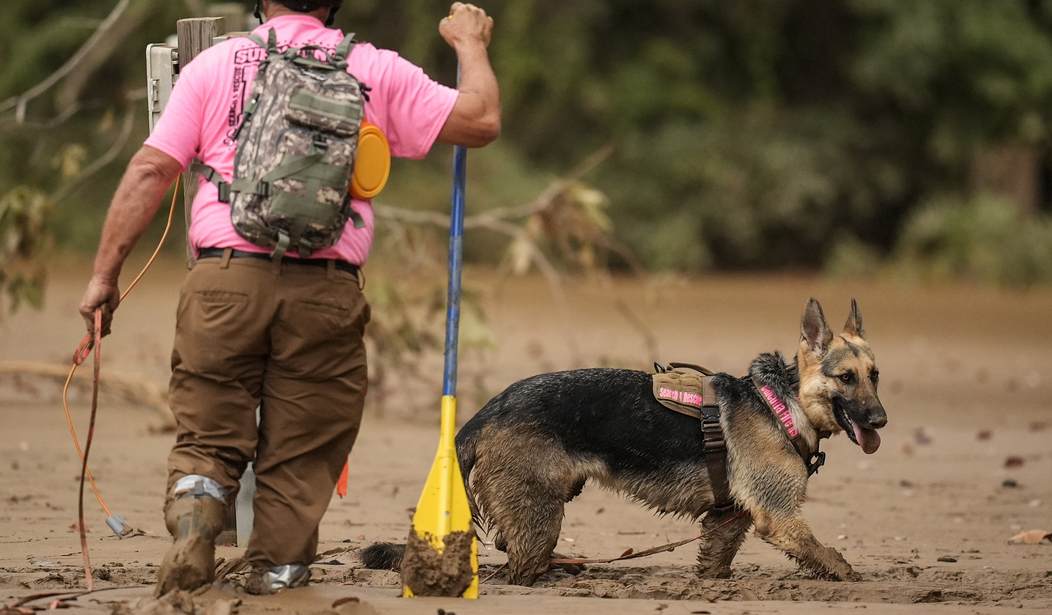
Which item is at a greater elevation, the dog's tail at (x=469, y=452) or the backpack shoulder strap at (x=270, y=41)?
the backpack shoulder strap at (x=270, y=41)

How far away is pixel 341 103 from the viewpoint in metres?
4.76

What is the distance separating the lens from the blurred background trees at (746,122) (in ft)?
73.1

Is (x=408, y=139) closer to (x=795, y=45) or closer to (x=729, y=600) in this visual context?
(x=729, y=600)

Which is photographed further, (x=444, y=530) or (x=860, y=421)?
(x=860, y=421)

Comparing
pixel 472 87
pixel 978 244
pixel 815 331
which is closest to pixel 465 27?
pixel 472 87

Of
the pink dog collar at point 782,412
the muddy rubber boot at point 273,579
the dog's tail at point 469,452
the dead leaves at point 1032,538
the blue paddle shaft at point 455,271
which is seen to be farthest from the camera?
the dead leaves at point 1032,538

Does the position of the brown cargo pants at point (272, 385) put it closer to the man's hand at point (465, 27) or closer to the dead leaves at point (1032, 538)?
the man's hand at point (465, 27)

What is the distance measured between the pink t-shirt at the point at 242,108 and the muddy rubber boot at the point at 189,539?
0.81 meters

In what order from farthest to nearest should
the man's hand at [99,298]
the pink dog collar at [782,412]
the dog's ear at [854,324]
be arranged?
1. the dog's ear at [854,324]
2. the pink dog collar at [782,412]
3. the man's hand at [99,298]

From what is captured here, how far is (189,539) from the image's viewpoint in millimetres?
4859

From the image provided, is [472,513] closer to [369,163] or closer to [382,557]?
[382,557]

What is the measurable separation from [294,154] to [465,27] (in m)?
0.82

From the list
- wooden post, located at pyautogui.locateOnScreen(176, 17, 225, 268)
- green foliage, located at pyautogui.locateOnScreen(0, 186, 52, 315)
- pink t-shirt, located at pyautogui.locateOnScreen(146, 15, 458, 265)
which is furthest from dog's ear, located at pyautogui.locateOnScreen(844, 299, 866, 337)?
green foliage, located at pyautogui.locateOnScreen(0, 186, 52, 315)

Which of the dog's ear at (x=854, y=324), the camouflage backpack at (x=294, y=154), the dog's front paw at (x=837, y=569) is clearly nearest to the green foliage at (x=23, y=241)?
the camouflage backpack at (x=294, y=154)
